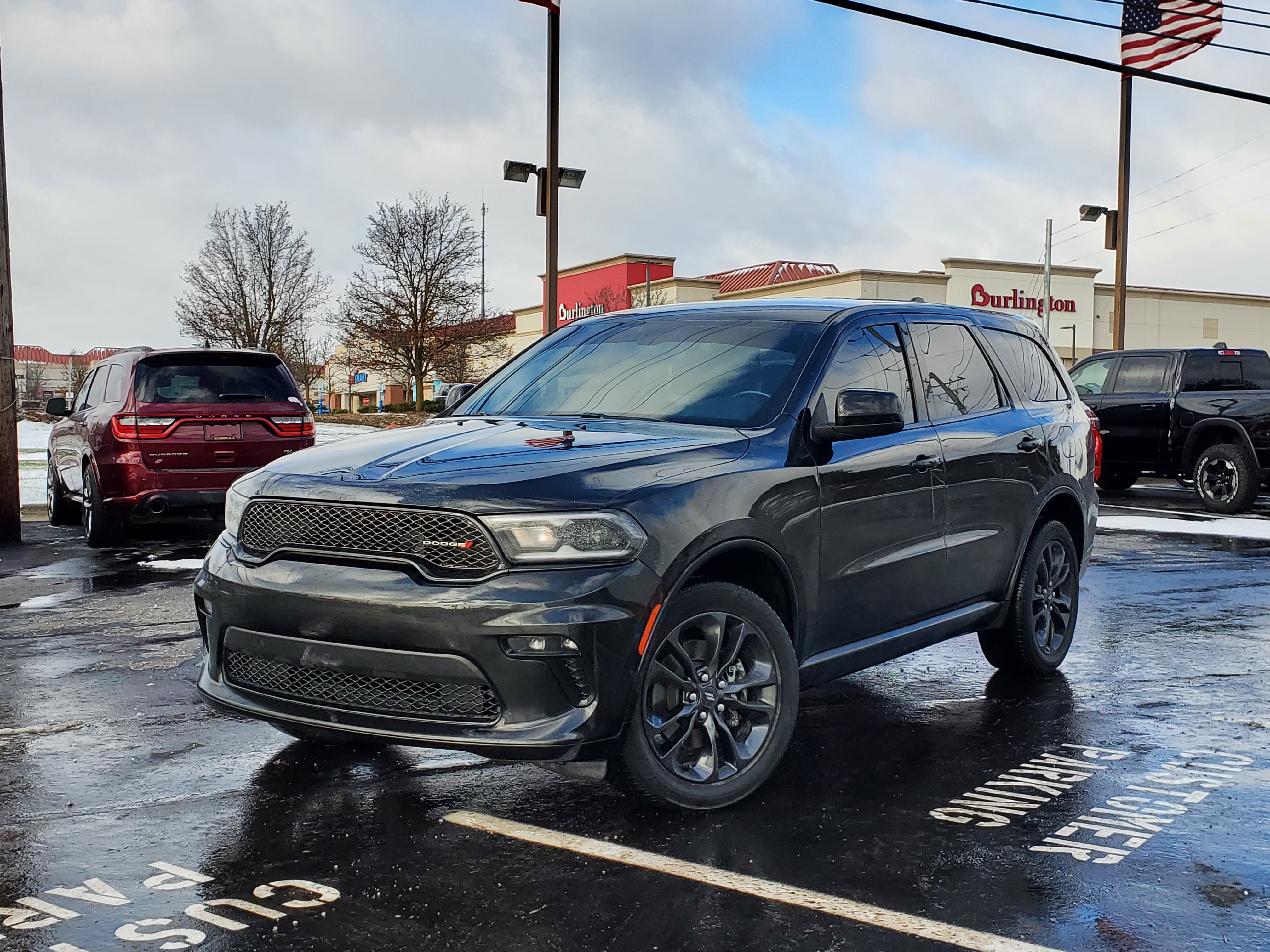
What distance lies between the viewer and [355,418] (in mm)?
51312

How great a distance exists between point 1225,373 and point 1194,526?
10.8 feet

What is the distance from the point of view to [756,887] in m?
3.81

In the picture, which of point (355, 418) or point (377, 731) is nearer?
point (377, 731)

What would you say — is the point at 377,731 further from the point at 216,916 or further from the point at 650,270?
the point at 650,270

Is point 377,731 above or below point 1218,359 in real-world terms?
below

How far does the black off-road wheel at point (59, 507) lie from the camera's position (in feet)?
46.2

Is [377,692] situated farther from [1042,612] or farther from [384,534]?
[1042,612]

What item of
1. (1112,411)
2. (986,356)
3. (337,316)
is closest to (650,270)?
(337,316)

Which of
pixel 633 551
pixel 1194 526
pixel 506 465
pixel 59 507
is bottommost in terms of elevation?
pixel 1194 526

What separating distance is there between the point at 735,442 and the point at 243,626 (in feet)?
5.81

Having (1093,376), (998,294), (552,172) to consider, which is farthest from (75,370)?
(1093,376)

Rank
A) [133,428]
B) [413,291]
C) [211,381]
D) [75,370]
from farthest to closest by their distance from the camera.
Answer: [75,370], [413,291], [211,381], [133,428]

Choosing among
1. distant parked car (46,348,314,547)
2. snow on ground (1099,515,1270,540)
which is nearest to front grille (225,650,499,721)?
distant parked car (46,348,314,547)

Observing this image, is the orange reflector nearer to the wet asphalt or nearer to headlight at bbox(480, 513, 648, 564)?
headlight at bbox(480, 513, 648, 564)
